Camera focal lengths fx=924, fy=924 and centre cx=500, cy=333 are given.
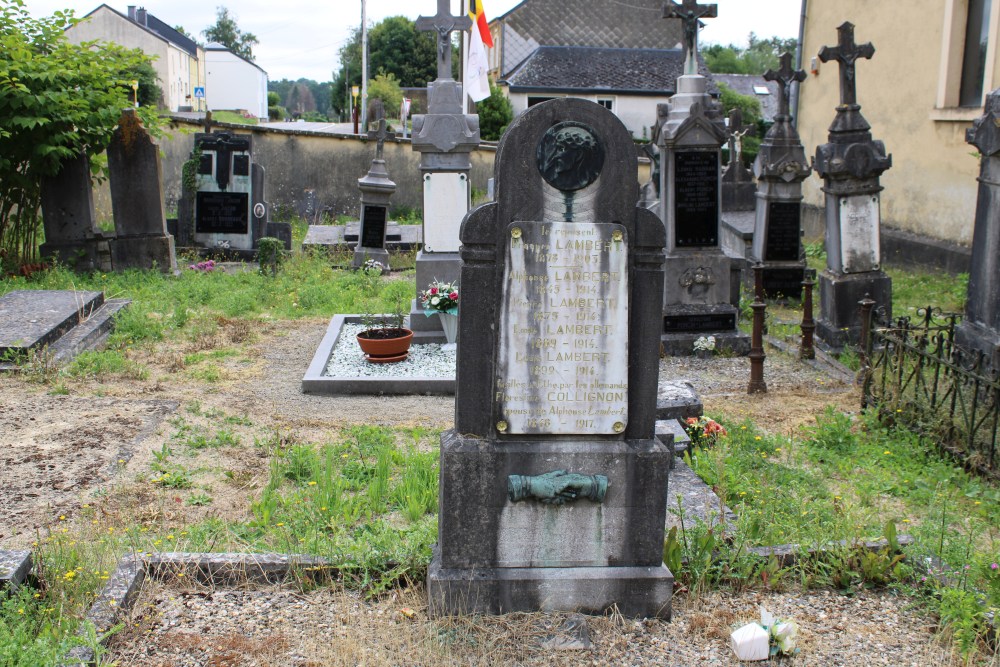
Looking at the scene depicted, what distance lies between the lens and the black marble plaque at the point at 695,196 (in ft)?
33.0

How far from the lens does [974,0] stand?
13844 mm

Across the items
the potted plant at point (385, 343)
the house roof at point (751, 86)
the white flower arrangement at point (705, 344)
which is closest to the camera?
the potted plant at point (385, 343)

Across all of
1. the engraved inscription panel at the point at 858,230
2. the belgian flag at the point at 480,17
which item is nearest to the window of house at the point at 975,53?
the engraved inscription panel at the point at 858,230

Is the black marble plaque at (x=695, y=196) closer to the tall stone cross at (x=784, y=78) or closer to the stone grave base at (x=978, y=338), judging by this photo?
the tall stone cross at (x=784, y=78)

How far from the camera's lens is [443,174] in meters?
10.5

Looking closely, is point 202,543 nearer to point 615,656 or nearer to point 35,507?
point 35,507

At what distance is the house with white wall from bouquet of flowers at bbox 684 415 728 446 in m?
70.9

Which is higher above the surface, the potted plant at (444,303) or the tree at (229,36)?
the tree at (229,36)

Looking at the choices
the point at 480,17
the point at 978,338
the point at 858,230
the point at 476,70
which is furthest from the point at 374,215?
the point at 978,338

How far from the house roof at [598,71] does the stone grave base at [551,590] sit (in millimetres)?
37702

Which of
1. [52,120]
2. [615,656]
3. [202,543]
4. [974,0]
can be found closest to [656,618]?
[615,656]

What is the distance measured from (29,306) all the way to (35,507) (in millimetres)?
4511

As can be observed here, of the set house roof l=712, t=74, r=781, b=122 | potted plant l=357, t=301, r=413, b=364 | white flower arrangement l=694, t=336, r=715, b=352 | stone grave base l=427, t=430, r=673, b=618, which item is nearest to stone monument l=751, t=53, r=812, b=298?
white flower arrangement l=694, t=336, r=715, b=352

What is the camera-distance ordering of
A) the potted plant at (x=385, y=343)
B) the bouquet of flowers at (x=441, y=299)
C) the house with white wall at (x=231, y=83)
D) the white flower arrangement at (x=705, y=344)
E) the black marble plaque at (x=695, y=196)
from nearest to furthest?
the potted plant at (x=385, y=343), the bouquet of flowers at (x=441, y=299), the white flower arrangement at (x=705, y=344), the black marble plaque at (x=695, y=196), the house with white wall at (x=231, y=83)
